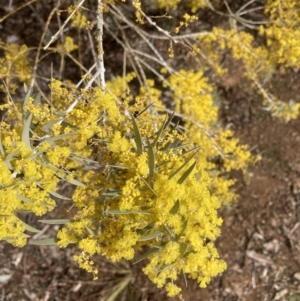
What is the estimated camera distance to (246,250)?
3049 mm

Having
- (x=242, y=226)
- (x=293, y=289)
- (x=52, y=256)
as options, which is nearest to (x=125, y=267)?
(x=52, y=256)

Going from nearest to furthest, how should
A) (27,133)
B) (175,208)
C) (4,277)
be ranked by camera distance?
(175,208), (27,133), (4,277)

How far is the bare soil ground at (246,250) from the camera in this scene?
2975mm

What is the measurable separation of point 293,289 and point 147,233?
1.70 meters

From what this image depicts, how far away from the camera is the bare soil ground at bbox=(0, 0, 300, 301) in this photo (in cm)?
297

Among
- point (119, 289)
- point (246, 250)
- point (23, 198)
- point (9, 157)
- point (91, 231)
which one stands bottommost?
point (119, 289)

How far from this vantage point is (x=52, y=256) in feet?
10.5

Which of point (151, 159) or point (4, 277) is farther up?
point (151, 159)

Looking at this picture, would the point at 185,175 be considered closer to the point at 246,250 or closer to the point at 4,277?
the point at 246,250

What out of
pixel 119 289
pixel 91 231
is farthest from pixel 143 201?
pixel 119 289

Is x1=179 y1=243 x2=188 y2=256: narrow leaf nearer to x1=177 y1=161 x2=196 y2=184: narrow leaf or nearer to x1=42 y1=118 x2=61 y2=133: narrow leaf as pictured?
x1=177 y1=161 x2=196 y2=184: narrow leaf

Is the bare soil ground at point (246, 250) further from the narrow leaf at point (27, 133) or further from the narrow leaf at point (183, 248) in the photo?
the narrow leaf at point (27, 133)

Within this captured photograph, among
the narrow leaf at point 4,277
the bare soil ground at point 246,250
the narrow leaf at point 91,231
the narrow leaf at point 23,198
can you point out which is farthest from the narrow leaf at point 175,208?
the narrow leaf at point 4,277

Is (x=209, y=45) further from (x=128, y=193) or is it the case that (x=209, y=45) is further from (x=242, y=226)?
(x=128, y=193)
